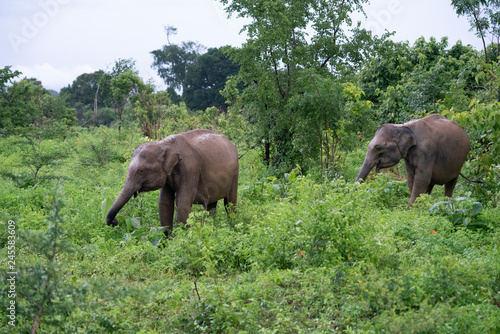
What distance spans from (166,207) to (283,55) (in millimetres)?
6661

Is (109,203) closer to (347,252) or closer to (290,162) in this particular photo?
(347,252)

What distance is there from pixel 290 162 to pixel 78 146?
11.5 metres

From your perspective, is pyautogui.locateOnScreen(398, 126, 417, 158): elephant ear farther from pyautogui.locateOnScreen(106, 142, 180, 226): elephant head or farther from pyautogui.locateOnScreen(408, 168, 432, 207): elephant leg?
pyautogui.locateOnScreen(106, 142, 180, 226): elephant head

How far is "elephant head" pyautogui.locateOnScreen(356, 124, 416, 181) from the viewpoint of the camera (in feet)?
30.9

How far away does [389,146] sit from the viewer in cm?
951

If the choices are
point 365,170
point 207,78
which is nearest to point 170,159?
point 365,170

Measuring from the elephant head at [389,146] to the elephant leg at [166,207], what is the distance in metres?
3.33

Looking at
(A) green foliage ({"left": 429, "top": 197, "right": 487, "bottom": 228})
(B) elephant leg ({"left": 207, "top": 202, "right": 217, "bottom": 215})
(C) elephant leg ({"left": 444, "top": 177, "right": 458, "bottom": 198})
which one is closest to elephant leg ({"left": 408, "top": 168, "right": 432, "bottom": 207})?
(C) elephant leg ({"left": 444, "top": 177, "right": 458, "bottom": 198})

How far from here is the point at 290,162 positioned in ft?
45.4

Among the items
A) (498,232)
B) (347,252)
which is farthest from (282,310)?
(498,232)

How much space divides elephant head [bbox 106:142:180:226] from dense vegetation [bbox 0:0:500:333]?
644mm

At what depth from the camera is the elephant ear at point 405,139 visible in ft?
30.9

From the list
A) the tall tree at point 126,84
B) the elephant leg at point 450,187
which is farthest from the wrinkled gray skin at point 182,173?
the tall tree at point 126,84

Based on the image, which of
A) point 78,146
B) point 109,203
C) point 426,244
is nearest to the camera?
point 426,244
